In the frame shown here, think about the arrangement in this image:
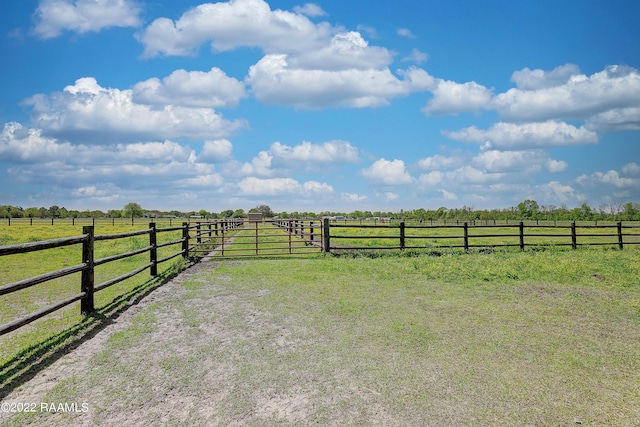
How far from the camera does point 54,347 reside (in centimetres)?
494

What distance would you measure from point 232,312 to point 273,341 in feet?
5.59

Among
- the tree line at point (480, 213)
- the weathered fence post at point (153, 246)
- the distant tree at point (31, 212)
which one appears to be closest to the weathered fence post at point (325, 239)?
the weathered fence post at point (153, 246)

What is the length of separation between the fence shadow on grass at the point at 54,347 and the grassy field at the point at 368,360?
437mm

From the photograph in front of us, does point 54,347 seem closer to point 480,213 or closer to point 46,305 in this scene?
point 46,305

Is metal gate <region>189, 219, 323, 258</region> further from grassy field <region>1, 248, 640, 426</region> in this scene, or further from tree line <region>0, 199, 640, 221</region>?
tree line <region>0, 199, 640, 221</region>

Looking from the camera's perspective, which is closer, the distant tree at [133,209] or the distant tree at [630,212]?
the distant tree at [630,212]

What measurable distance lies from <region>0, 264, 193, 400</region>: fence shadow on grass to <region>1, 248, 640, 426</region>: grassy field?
1.43 feet

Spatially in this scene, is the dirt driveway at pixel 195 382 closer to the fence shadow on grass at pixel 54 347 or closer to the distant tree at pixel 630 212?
the fence shadow on grass at pixel 54 347

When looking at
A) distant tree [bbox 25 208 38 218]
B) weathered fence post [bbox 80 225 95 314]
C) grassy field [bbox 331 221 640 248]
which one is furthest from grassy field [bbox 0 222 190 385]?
distant tree [bbox 25 208 38 218]

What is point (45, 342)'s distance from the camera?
511cm

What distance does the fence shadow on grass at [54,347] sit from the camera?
407 cm

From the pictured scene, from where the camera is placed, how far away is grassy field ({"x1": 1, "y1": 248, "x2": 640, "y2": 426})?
3.33 m

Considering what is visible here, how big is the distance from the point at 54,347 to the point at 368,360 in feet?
12.7

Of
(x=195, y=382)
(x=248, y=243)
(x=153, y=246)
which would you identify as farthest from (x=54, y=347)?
(x=248, y=243)
